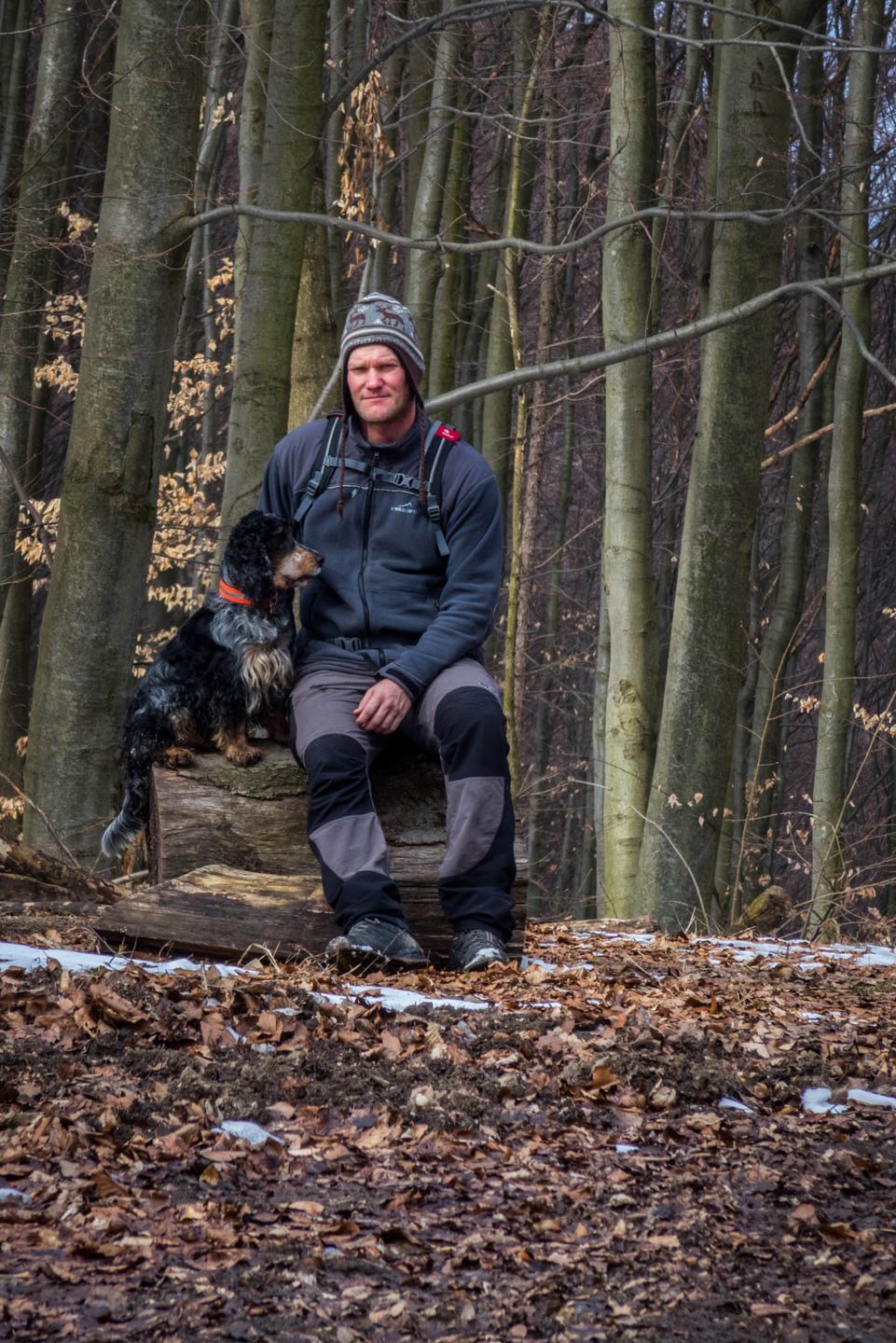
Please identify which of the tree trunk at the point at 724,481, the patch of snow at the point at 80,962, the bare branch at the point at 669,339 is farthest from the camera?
the tree trunk at the point at 724,481

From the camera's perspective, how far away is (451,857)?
4.92 meters

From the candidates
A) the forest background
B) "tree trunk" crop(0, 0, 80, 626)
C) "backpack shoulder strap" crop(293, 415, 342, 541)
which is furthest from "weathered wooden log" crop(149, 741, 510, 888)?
"tree trunk" crop(0, 0, 80, 626)

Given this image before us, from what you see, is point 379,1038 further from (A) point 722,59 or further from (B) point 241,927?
(A) point 722,59

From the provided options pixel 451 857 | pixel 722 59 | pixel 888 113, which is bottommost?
pixel 451 857

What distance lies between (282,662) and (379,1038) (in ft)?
6.38

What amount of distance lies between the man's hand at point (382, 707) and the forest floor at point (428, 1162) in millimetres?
970

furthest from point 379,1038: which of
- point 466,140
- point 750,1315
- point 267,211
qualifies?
point 466,140

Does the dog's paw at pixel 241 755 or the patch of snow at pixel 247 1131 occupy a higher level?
the dog's paw at pixel 241 755

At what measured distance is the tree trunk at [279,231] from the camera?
25.7 feet

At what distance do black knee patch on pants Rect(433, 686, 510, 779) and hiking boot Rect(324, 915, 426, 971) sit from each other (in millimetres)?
651

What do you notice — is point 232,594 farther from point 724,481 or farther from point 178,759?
point 724,481

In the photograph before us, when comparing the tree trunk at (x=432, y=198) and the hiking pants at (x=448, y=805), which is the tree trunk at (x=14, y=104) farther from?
the hiking pants at (x=448, y=805)

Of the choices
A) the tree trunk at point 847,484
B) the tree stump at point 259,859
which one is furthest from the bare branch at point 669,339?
the tree trunk at point 847,484

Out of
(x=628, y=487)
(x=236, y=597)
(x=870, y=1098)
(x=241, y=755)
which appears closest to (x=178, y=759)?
(x=241, y=755)
